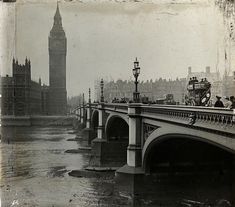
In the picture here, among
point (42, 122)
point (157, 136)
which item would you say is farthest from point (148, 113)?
point (42, 122)

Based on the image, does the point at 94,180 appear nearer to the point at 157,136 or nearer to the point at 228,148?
the point at 157,136

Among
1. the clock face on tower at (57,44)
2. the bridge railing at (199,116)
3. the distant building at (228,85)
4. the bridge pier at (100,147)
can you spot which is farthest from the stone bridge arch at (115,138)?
the clock face on tower at (57,44)

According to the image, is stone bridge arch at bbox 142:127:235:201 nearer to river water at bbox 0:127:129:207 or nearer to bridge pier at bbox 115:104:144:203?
bridge pier at bbox 115:104:144:203

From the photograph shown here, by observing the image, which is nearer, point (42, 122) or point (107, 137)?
point (107, 137)

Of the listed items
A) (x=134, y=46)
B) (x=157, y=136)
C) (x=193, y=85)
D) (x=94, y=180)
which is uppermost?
(x=134, y=46)

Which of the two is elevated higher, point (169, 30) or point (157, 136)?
point (169, 30)

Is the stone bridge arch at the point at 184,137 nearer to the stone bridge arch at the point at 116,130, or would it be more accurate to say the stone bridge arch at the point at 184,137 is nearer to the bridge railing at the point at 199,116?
the bridge railing at the point at 199,116

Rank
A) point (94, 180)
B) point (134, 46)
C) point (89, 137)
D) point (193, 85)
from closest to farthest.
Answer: point (193, 85)
point (134, 46)
point (94, 180)
point (89, 137)
